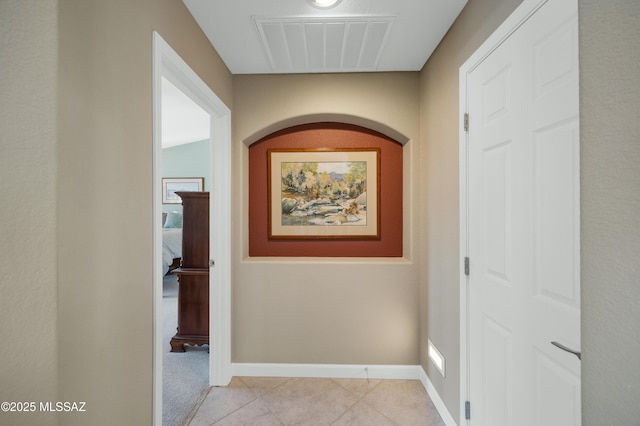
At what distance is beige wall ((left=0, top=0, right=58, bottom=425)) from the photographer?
694 millimetres

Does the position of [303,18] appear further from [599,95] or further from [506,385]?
[506,385]

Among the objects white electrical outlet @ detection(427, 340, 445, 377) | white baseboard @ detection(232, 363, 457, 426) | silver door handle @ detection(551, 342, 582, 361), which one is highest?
silver door handle @ detection(551, 342, 582, 361)

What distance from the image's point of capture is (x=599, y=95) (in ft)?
1.98

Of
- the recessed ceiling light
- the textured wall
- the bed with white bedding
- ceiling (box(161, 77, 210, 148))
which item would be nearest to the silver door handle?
the textured wall

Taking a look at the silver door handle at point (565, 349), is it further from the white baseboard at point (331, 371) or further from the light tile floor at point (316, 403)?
the white baseboard at point (331, 371)

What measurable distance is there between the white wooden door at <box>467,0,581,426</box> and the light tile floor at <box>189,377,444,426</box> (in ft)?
1.92

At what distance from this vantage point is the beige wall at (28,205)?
69 centimetres

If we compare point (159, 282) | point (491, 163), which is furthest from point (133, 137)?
point (491, 163)

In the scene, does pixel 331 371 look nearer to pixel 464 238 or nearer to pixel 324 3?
pixel 464 238

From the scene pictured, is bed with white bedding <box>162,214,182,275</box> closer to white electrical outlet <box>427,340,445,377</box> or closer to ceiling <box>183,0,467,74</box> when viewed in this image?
ceiling <box>183,0,467,74</box>

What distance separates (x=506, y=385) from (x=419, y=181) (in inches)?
60.9

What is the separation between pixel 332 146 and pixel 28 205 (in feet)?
7.00

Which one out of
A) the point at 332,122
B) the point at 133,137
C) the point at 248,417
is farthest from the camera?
the point at 332,122

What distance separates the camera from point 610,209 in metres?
0.58
